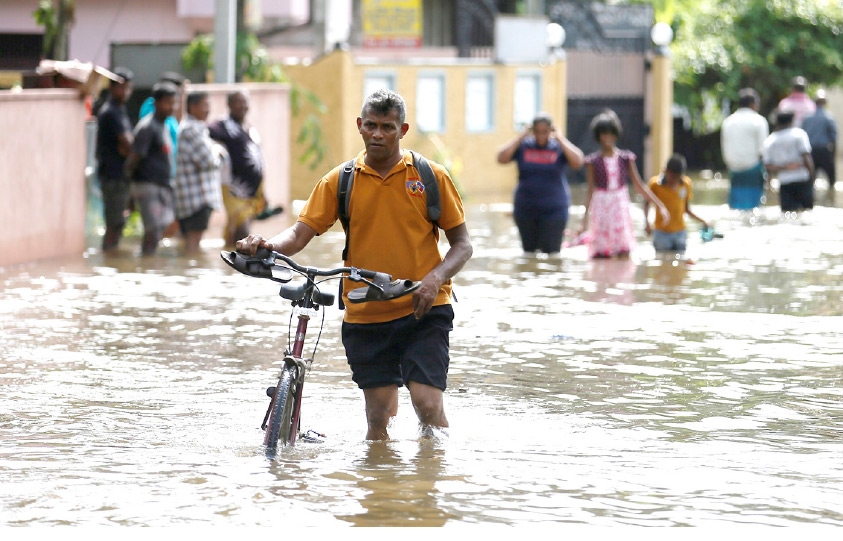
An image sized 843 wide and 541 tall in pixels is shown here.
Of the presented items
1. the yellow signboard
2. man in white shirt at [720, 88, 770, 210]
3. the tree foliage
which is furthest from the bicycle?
the tree foliage

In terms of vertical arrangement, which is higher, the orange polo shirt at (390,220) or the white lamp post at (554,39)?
the white lamp post at (554,39)

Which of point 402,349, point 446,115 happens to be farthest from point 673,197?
point 446,115

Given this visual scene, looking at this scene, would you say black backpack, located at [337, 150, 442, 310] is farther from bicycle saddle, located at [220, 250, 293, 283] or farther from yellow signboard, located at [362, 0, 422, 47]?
yellow signboard, located at [362, 0, 422, 47]

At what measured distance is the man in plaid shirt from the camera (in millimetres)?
15898

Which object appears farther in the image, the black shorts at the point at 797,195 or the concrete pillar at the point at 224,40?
the black shorts at the point at 797,195

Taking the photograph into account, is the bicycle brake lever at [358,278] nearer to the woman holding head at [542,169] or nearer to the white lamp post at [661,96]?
the woman holding head at [542,169]

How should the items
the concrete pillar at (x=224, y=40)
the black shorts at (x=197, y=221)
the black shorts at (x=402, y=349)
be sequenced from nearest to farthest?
the black shorts at (x=402, y=349)
the black shorts at (x=197, y=221)
the concrete pillar at (x=224, y=40)

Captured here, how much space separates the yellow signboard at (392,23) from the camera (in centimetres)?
3434

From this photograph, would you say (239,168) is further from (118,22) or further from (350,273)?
(118,22)

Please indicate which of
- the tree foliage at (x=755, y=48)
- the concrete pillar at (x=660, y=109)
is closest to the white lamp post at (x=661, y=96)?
the concrete pillar at (x=660, y=109)

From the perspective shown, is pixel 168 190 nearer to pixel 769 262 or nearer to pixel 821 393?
pixel 769 262

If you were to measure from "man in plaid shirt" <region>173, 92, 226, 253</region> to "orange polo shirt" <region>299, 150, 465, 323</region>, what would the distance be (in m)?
8.95

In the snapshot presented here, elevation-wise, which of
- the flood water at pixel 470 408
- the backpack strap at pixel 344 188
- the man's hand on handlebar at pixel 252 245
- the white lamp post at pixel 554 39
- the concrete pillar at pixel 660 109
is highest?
the white lamp post at pixel 554 39

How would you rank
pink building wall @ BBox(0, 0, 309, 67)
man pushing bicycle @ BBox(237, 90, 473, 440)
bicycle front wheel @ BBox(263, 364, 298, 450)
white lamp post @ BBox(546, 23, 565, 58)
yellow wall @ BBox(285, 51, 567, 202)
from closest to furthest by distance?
bicycle front wheel @ BBox(263, 364, 298, 450) < man pushing bicycle @ BBox(237, 90, 473, 440) < yellow wall @ BBox(285, 51, 567, 202) < pink building wall @ BBox(0, 0, 309, 67) < white lamp post @ BBox(546, 23, 565, 58)
